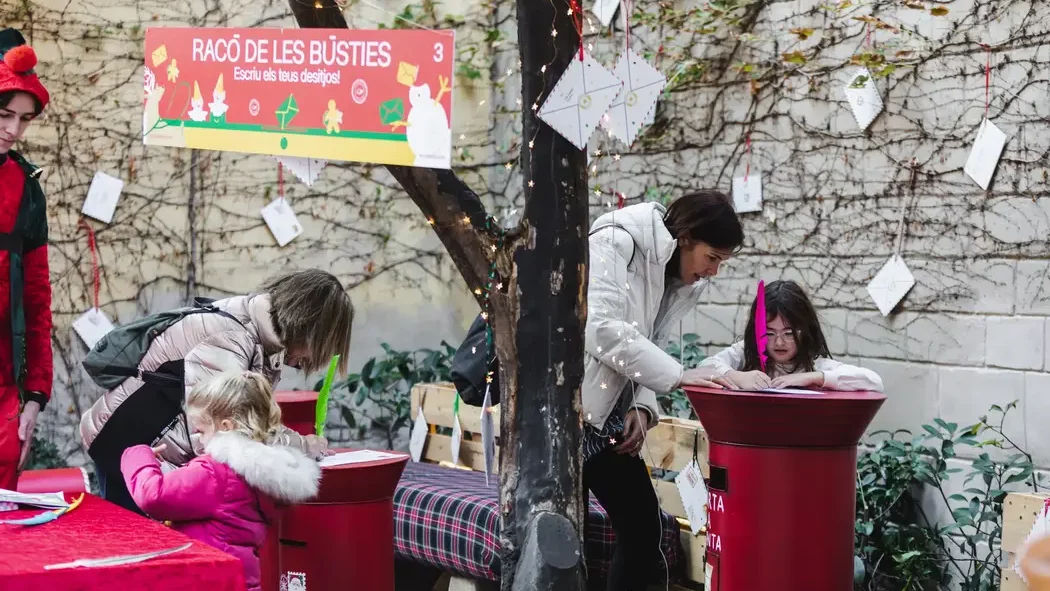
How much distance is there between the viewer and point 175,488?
8.87 ft

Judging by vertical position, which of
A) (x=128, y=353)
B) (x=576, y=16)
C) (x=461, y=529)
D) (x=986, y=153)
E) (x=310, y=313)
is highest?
(x=576, y=16)

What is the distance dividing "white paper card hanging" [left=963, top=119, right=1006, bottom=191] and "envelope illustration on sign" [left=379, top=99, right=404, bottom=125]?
8.25 feet

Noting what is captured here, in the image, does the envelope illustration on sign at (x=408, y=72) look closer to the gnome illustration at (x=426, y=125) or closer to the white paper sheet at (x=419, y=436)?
the gnome illustration at (x=426, y=125)

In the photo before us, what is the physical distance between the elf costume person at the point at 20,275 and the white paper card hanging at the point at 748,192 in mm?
2983

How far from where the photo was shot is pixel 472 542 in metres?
4.05

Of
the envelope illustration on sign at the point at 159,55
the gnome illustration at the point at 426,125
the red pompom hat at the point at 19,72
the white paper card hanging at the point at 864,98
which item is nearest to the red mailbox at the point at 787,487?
the gnome illustration at the point at 426,125

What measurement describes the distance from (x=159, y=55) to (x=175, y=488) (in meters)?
0.99

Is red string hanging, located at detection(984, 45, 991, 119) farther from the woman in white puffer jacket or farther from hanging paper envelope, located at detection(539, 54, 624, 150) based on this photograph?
hanging paper envelope, located at detection(539, 54, 624, 150)

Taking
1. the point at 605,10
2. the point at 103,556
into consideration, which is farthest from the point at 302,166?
the point at 605,10

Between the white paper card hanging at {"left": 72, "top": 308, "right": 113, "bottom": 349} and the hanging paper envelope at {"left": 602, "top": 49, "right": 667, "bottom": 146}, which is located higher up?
the hanging paper envelope at {"left": 602, "top": 49, "right": 667, "bottom": 146}

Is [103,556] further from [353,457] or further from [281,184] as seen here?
[281,184]

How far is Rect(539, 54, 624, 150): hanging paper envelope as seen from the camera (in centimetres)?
265

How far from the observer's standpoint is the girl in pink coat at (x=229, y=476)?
272cm

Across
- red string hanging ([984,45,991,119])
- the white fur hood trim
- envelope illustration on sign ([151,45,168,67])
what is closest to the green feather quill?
the white fur hood trim
